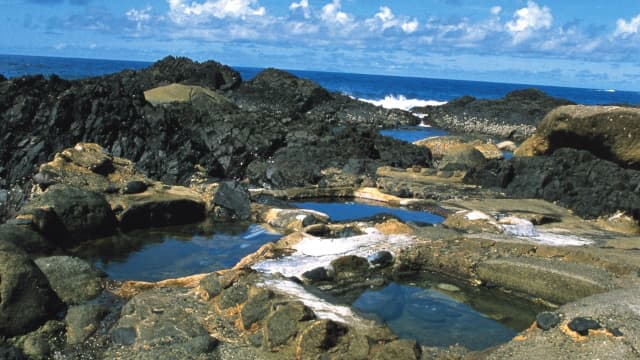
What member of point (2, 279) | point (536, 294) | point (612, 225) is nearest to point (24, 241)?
point (2, 279)

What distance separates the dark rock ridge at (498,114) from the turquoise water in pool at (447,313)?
120ft

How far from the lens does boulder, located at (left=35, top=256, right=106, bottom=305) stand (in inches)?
411

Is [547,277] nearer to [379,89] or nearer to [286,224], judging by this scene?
[286,224]

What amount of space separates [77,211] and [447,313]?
28.7 feet

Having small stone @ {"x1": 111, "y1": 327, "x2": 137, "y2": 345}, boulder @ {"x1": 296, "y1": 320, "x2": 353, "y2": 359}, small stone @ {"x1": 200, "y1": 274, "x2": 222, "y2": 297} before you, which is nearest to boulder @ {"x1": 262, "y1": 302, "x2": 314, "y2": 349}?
boulder @ {"x1": 296, "y1": 320, "x2": 353, "y2": 359}

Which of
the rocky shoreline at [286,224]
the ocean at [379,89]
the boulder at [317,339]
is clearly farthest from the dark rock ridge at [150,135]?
the ocean at [379,89]

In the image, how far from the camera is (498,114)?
54906 millimetres

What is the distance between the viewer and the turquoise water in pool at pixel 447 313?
33.2 ft

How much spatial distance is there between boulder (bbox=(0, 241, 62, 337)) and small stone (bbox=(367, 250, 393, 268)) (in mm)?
6100

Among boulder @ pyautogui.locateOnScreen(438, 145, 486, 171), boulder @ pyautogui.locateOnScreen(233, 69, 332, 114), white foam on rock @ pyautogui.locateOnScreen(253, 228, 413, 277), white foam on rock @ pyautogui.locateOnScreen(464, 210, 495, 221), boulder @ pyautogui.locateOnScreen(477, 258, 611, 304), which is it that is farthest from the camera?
boulder @ pyautogui.locateOnScreen(233, 69, 332, 114)

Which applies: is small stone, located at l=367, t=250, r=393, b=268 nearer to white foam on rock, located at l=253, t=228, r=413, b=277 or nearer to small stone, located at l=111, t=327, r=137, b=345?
white foam on rock, located at l=253, t=228, r=413, b=277

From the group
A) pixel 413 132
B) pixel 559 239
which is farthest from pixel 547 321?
pixel 413 132

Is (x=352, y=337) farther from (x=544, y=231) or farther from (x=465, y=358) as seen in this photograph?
(x=544, y=231)

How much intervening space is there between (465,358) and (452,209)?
33.8 ft
